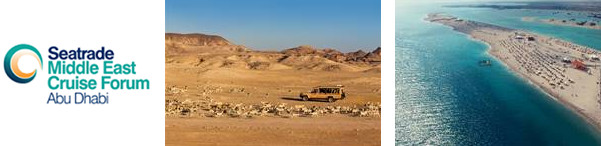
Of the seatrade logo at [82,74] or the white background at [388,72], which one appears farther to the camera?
the seatrade logo at [82,74]

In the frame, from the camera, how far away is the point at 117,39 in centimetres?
747

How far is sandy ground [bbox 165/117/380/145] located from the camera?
24.6 ft

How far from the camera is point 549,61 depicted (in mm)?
7020

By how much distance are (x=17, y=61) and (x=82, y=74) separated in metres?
0.72

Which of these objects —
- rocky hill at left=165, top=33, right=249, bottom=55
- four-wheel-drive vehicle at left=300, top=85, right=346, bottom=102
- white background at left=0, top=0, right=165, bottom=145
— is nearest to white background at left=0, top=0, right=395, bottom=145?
white background at left=0, top=0, right=165, bottom=145

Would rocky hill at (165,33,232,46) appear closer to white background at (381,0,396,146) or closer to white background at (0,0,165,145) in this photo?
white background at (0,0,165,145)

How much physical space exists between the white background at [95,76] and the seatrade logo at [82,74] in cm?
4

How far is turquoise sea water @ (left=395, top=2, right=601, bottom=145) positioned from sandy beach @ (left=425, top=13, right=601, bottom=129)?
0.21 feet

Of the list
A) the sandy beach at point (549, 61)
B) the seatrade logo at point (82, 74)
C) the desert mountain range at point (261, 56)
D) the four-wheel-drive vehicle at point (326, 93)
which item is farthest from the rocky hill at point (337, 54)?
the seatrade logo at point (82, 74)

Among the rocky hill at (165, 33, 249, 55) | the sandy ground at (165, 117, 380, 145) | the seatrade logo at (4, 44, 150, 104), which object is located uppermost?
the rocky hill at (165, 33, 249, 55)

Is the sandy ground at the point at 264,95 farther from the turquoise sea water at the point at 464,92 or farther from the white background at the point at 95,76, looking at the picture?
the turquoise sea water at the point at 464,92

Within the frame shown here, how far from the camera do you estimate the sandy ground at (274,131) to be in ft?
24.6

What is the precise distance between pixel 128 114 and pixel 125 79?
0.35m

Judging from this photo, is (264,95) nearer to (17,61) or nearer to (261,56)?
(261,56)
